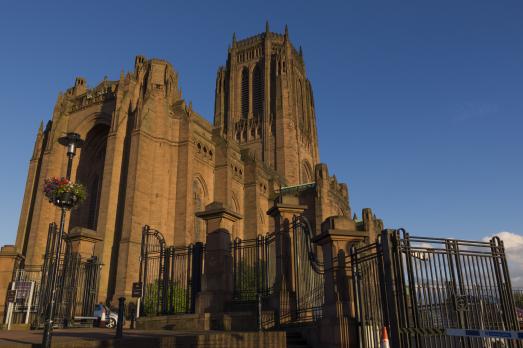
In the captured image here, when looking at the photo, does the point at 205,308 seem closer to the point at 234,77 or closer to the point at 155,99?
the point at 155,99

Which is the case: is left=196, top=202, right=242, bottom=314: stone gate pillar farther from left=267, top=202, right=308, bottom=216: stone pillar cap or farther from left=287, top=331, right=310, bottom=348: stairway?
left=287, top=331, right=310, bottom=348: stairway

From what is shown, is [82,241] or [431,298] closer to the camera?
[431,298]

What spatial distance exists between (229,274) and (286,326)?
7.70 feet

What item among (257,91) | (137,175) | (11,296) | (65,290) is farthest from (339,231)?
(257,91)

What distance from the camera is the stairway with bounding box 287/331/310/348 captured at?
8719 millimetres

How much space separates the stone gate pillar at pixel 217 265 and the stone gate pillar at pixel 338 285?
3165mm

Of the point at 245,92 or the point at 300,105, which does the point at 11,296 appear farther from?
the point at 300,105

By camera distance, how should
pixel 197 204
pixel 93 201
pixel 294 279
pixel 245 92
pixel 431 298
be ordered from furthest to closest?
1. pixel 245 92
2. pixel 93 201
3. pixel 197 204
4. pixel 294 279
5. pixel 431 298

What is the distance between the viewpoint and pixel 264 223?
40.2 metres

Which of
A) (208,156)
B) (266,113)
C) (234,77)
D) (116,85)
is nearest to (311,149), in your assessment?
(266,113)

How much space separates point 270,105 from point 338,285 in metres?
50.4

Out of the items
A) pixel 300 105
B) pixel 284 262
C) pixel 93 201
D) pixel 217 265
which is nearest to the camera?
pixel 284 262

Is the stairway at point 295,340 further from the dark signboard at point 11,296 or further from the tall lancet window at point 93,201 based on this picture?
the tall lancet window at point 93,201

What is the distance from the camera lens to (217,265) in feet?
37.1
